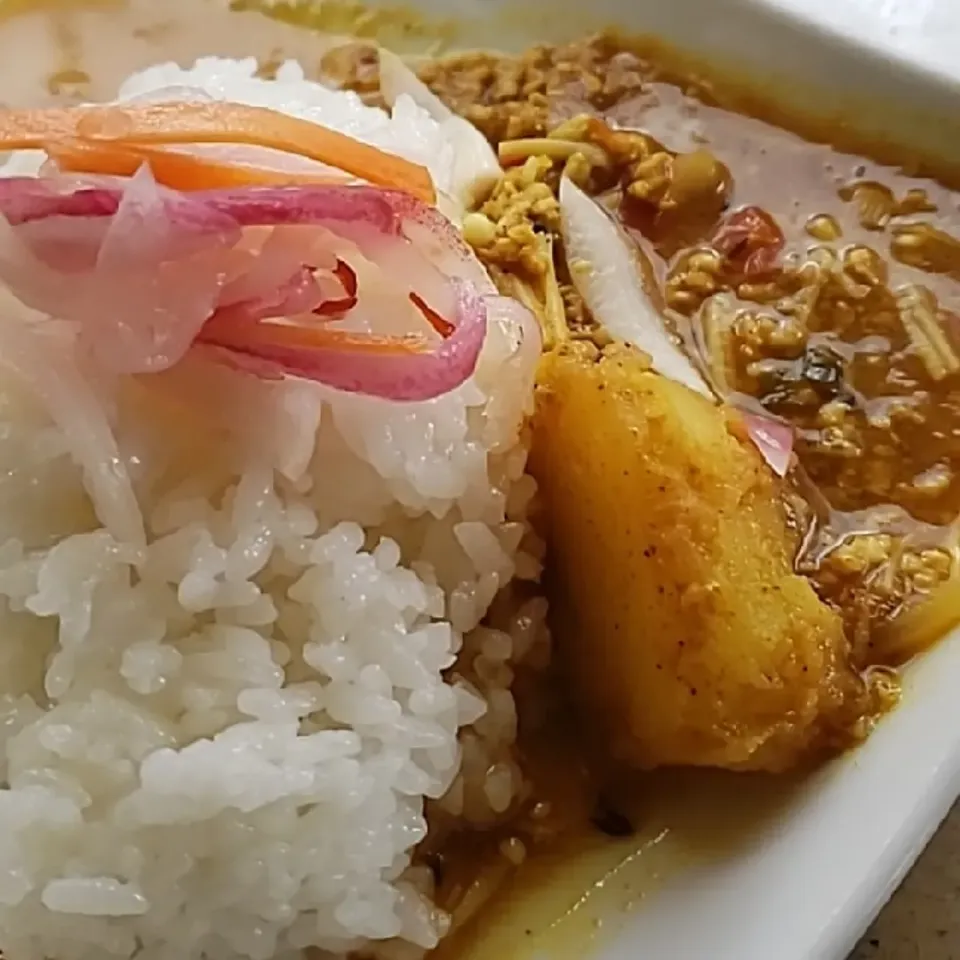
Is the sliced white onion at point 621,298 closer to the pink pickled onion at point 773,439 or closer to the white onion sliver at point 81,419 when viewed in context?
the pink pickled onion at point 773,439

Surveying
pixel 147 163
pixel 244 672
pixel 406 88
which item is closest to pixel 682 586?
pixel 244 672

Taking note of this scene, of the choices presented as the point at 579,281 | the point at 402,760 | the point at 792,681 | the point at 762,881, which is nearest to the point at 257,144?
the point at 579,281

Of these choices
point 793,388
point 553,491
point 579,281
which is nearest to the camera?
point 553,491

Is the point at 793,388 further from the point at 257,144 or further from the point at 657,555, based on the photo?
the point at 257,144

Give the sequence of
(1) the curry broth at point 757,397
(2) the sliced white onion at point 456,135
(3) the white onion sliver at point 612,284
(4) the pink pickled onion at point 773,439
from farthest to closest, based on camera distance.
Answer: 1. (2) the sliced white onion at point 456,135
2. (3) the white onion sliver at point 612,284
3. (4) the pink pickled onion at point 773,439
4. (1) the curry broth at point 757,397

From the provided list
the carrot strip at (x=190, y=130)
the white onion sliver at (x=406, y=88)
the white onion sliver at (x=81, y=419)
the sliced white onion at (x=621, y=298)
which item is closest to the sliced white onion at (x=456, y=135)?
the white onion sliver at (x=406, y=88)
